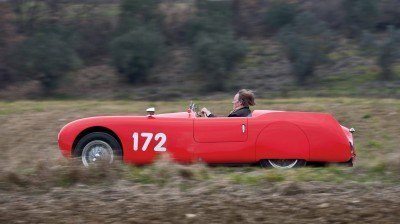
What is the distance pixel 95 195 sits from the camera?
7.89m

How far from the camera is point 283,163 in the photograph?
9.98 meters

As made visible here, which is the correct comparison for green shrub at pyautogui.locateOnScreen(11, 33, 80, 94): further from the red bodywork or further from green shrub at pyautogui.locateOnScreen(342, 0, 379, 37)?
the red bodywork

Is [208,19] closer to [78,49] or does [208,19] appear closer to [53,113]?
[78,49]

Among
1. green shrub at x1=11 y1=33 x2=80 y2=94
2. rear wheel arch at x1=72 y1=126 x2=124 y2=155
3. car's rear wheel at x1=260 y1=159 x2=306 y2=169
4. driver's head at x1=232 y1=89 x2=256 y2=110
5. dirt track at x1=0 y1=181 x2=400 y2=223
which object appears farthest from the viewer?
green shrub at x1=11 y1=33 x2=80 y2=94

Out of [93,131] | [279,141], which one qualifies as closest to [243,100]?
[279,141]

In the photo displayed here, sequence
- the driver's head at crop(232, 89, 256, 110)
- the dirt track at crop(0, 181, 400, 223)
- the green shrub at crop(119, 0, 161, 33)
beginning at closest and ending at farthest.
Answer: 1. the dirt track at crop(0, 181, 400, 223)
2. the driver's head at crop(232, 89, 256, 110)
3. the green shrub at crop(119, 0, 161, 33)

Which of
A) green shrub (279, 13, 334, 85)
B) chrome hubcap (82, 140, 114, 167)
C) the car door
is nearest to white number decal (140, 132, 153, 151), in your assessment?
chrome hubcap (82, 140, 114, 167)

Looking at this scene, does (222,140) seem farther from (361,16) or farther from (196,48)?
(361,16)

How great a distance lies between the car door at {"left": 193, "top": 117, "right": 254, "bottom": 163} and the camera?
32.3 feet

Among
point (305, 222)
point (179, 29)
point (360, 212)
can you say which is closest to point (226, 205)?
point (305, 222)

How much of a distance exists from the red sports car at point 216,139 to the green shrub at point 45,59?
57.1ft

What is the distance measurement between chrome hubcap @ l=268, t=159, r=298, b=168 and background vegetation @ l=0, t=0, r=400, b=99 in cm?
1427

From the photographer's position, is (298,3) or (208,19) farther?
(298,3)

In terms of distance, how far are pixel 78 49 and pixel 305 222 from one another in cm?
2483
